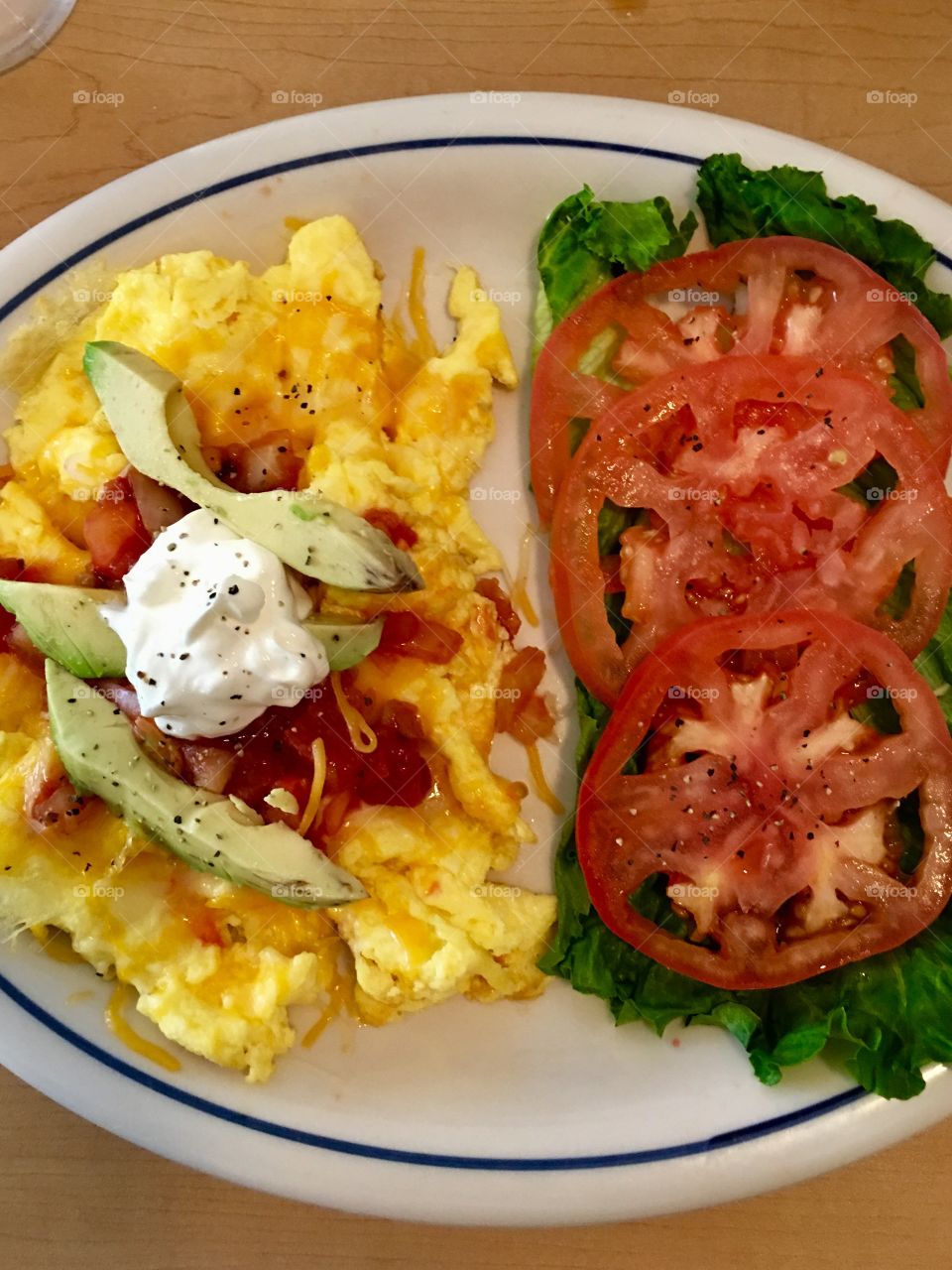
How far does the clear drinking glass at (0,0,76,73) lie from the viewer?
288 cm

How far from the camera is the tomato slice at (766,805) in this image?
2330 millimetres

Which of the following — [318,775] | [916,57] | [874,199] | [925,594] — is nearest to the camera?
[318,775]

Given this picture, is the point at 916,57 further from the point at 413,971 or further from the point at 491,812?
the point at 413,971

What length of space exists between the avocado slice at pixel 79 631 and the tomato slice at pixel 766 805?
0.74 m

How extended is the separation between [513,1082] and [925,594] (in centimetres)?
177

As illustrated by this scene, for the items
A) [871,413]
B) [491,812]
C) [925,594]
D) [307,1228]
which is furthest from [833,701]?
[307,1228]

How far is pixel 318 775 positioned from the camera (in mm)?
2293

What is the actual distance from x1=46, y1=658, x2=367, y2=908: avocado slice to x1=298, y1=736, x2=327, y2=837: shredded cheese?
0.06 m

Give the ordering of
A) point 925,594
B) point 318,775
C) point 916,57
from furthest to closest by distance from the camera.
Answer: point 916,57, point 925,594, point 318,775

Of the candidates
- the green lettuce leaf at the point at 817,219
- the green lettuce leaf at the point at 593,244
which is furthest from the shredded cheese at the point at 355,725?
the green lettuce leaf at the point at 817,219

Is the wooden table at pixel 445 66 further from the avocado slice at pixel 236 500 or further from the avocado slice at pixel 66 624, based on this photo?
the avocado slice at pixel 66 624

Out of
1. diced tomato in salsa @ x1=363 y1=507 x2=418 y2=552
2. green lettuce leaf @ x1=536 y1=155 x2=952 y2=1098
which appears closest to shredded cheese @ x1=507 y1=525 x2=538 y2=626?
green lettuce leaf @ x1=536 y1=155 x2=952 y2=1098

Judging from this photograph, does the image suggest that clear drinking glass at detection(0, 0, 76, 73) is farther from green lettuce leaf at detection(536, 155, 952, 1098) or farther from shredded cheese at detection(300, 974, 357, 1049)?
shredded cheese at detection(300, 974, 357, 1049)

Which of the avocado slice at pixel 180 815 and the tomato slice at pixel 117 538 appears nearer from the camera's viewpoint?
the avocado slice at pixel 180 815
